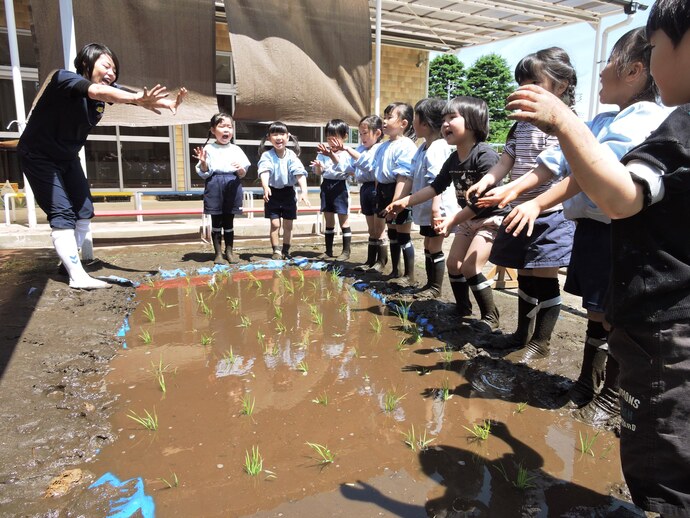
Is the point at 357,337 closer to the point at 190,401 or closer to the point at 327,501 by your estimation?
the point at 190,401

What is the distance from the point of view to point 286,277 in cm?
507

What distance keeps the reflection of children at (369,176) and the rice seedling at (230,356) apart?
8.34 feet

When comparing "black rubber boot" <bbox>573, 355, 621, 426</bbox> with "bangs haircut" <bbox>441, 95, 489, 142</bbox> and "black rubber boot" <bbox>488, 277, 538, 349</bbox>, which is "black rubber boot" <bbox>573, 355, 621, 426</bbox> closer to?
"black rubber boot" <bbox>488, 277, 538, 349</bbox>

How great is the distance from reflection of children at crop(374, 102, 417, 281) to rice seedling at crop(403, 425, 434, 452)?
2.78 meters

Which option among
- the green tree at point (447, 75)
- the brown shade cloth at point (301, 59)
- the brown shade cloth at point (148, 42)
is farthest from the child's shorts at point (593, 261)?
the green tree at point (447, 75)

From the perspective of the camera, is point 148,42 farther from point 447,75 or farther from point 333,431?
point 447,75

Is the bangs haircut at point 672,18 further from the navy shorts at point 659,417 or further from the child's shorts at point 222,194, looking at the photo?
the child's shorts at point 222,194

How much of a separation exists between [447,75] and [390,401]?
4288 cm

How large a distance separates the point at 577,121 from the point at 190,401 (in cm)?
213

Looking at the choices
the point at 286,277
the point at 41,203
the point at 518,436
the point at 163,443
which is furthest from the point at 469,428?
the point at 41,203

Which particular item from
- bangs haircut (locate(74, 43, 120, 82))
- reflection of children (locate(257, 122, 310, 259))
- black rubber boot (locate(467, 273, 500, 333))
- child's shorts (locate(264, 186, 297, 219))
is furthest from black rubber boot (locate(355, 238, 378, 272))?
bangs haircut (locate(74, 43, 120, 82))

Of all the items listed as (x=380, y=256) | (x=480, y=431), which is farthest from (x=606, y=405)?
(x=380, y=256)

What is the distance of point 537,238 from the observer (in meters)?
2.89

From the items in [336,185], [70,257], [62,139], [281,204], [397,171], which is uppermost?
[62,139]
